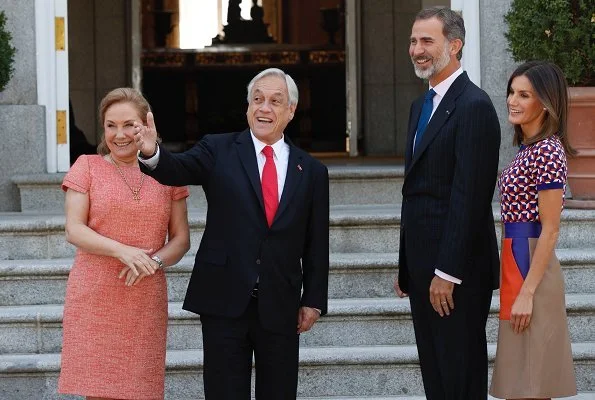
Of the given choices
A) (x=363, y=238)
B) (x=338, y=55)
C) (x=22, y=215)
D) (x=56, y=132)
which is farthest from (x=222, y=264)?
(x=338, y=55)

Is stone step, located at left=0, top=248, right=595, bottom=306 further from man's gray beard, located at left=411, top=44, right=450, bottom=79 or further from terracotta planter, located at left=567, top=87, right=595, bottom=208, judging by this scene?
man's gray beard, located at left=411, top=44, right=450, bottom=79

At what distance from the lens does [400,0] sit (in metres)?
11.9

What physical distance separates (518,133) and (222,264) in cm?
114

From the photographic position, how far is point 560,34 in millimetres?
6578

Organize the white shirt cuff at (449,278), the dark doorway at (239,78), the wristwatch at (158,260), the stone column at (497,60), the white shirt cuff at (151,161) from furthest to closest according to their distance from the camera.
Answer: the dark doorway at (239,78), the stone column at (497,60), the wristwatch at (158,260), the white shirt cuff at (449,278), the white shirt cuff at (151,161)

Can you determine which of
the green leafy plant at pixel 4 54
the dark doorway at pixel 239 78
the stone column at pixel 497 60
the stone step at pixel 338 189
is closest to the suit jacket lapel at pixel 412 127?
the stone step at pixel 338 189

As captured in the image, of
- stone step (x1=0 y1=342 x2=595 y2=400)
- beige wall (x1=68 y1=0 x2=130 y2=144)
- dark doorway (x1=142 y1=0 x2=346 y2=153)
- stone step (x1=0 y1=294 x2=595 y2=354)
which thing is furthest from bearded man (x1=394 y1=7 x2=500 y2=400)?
dark doorway (x1=142 y1=0 x2=346 y2=153)

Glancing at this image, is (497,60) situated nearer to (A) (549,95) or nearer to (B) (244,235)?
(A) (549,95)

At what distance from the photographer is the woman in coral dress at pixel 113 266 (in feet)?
13.6

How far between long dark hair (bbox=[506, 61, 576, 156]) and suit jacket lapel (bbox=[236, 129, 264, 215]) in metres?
0.94

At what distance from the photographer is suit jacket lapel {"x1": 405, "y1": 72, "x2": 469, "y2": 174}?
160 inches

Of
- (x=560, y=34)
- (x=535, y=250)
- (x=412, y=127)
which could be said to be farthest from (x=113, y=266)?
(x=560, y=34)

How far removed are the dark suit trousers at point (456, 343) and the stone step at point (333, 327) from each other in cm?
160

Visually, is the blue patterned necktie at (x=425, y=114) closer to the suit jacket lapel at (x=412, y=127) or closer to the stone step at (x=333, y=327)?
the suit jacket lapel at (x=412, y=127)
